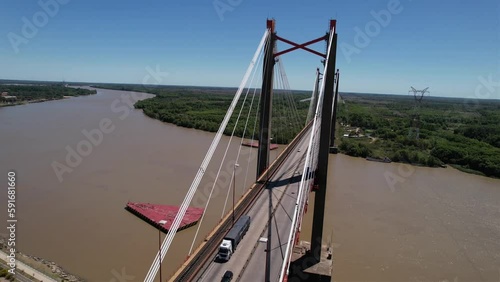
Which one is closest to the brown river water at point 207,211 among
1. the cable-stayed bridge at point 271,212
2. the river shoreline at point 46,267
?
the river shoreline at point 46,267

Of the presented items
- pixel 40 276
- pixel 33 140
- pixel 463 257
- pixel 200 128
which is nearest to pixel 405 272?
pixel 463 257

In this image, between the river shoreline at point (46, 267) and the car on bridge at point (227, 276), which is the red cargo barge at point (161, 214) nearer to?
the river shoreline at point (46, 267)

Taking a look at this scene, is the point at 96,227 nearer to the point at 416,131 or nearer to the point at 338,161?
the point at 338,161

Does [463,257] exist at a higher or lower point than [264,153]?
lower

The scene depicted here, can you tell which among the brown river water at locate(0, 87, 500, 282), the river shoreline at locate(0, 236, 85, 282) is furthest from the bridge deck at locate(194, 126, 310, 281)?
the river shoreline at locate(0, 236, 85, 282)

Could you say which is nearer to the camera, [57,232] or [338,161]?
[57,232]
